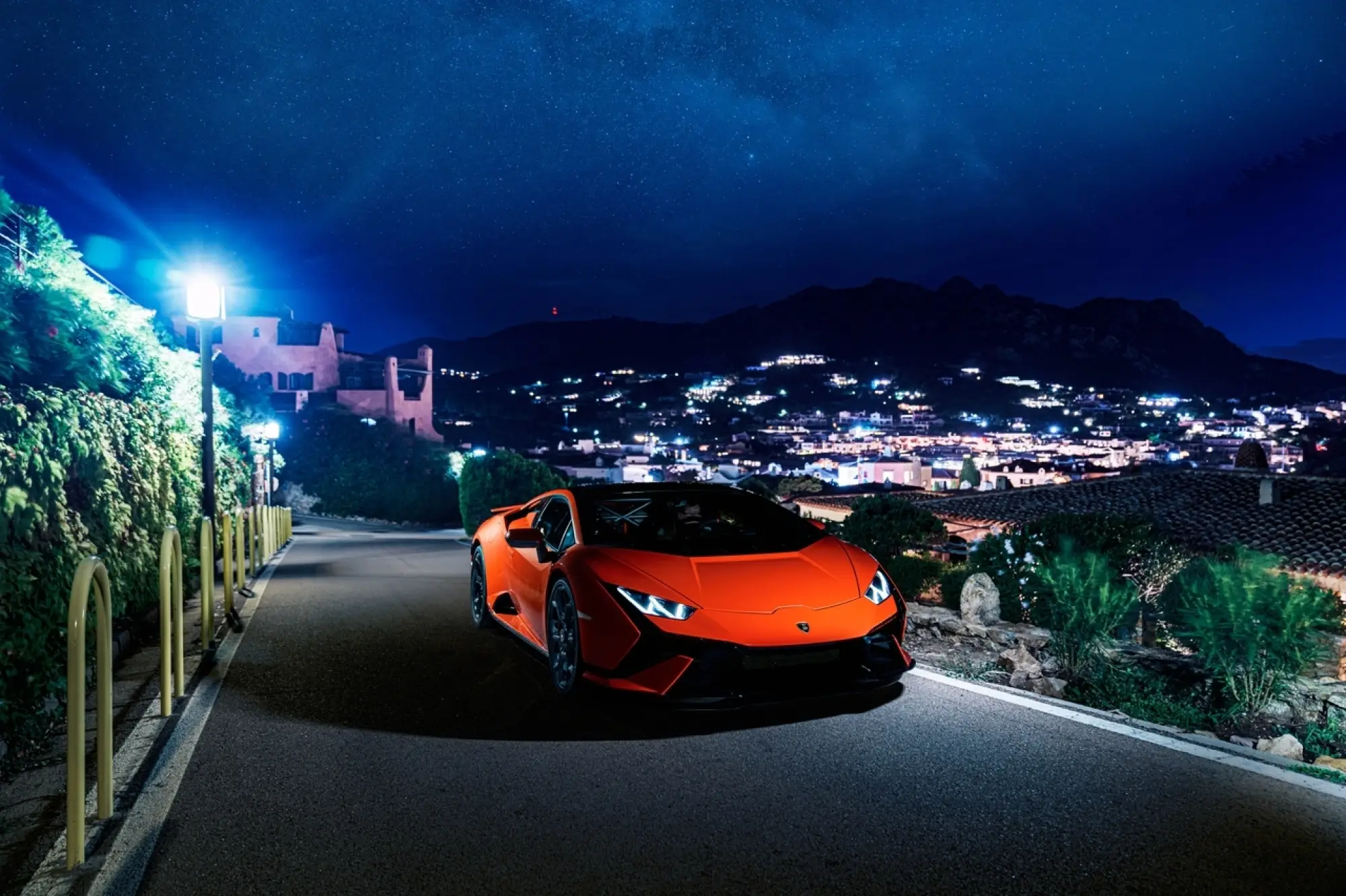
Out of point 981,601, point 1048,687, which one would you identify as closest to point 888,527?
point 981,601

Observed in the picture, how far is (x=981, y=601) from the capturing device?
408 inches

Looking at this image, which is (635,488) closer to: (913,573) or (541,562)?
(541,562)

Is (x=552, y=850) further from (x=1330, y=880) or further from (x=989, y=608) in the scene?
(x=989, y=608)

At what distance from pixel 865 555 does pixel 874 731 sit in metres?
1.23

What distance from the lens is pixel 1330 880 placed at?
137 inches

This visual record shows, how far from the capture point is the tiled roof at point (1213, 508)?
996 inches

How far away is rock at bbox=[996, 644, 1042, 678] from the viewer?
291 inches

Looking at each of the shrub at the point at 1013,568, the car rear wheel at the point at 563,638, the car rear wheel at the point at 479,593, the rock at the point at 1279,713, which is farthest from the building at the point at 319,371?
the rock at the point at 1279,713

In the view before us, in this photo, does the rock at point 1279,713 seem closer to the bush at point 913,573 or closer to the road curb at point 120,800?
the road curb at point 120,800

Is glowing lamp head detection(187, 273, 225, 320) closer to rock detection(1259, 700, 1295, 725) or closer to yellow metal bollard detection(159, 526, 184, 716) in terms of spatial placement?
yellow metal bollard detection(159, 526, 184, 716)

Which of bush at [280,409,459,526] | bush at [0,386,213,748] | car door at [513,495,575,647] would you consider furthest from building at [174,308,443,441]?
car door at [513,495,575,647]

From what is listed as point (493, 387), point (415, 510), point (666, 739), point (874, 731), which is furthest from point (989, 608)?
point (493, 387)

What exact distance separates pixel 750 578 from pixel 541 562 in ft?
6.11

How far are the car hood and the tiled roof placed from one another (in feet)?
55.7
